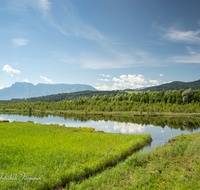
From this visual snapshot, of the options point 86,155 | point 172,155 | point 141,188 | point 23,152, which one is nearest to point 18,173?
point 23,152

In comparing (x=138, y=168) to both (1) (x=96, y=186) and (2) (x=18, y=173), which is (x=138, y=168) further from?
(2) (x=18, y=173)

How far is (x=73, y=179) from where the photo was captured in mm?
17672

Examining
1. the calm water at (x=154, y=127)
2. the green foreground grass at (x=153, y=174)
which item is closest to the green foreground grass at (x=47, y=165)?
the green foreground grass at (x=153, y=174)

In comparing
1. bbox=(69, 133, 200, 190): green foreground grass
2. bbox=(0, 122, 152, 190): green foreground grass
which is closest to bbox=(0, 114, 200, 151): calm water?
bbox=(69, 133, 200, 190): green foreground grass

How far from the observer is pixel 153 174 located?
17.3 meters

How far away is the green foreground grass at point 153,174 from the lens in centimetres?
1477

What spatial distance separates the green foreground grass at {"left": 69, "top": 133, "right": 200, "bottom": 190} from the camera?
581 inches

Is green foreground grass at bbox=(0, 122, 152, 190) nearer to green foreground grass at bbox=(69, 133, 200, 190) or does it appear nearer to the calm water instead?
green foreground grass at bbox=(69, 133, 200, 190)

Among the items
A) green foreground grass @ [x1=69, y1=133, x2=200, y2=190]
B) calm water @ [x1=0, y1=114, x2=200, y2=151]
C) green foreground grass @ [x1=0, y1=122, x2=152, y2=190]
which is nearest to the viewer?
green foreground grass @ [x1=69, y1=133, x2=200, y2=190]

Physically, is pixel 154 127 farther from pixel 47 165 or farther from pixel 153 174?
pixel 47 165

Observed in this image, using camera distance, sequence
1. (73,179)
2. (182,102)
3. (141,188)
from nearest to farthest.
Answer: (141,188) → (73,179) → (182,102)

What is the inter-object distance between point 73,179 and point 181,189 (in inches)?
449

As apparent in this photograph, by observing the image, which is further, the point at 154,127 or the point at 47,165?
the point at 154,127

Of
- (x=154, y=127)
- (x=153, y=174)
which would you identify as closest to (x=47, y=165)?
(x=153, y=174)
